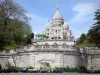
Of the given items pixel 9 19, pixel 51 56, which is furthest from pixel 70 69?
pixel 9 19

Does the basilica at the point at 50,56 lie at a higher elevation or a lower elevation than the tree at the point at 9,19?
lower

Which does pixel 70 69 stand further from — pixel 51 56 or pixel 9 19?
pixel 9 19

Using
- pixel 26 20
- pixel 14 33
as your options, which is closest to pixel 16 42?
pixel 26 20

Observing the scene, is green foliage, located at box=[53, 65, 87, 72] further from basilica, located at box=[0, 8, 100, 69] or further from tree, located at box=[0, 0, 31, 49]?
tree, located at box=[0, 0, 31, 49]

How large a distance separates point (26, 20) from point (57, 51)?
29.1 ft

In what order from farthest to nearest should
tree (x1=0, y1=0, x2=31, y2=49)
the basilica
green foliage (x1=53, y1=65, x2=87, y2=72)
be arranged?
the basilica, green foliage (x1=53, y1=65, x2=87, y2=72), tree (x1=0, y1=0, x2=31, y2=49)

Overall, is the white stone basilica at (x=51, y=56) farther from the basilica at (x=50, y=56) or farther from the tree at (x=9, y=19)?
the tree at (x=9, y=19)

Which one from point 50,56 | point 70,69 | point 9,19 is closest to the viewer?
point 9,19

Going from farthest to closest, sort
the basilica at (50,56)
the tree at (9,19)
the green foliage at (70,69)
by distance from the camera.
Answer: the basilica at (50,56) < the green foliage at (70,69) < the tree at (9,19)

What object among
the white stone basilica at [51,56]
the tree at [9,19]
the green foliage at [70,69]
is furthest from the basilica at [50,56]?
the tree at [9,19]

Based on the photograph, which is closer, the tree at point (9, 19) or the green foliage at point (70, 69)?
the tree at point (9, 19)

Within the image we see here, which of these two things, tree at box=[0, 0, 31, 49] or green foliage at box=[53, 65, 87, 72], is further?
green foliage at box=[53, 65, 87, 72]

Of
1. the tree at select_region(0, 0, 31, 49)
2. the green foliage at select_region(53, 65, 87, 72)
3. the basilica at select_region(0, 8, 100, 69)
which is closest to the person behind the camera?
the tree at select_region(0, 0, 31, 49)

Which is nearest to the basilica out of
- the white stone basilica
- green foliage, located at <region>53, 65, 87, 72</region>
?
the white stone basilica
